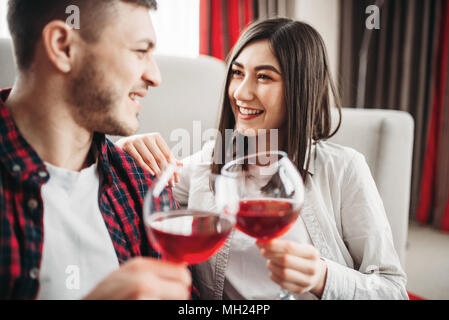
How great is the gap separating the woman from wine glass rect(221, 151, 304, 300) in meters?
0.26

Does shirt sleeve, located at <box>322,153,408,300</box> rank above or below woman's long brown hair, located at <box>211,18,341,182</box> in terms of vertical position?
below

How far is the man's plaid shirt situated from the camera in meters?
0.66

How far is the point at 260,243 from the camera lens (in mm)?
678

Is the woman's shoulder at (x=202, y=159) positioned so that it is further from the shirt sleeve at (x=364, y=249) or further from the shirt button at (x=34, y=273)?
the shirt button at (x=34, y=273)

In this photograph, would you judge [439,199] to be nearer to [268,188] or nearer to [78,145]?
[268,188]

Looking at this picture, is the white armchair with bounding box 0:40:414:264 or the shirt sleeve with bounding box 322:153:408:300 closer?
the shirt sleeve with bounding box 322:153:408:300

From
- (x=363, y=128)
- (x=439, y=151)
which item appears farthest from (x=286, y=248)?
(x=439, y=151)

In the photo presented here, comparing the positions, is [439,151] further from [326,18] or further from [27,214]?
[27,214]

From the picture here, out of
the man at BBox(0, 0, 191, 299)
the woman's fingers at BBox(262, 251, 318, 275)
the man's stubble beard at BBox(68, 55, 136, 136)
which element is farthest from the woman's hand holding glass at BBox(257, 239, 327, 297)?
the man's stubble beard at BBox(68, 55, 136, 136)

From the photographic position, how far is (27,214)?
2.35ft

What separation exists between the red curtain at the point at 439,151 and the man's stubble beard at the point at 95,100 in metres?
2.75

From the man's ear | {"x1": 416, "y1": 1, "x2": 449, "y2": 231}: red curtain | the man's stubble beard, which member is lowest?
{"x1": 416, "y1": 1, "x2": 449, "y2": 231}: red curtain

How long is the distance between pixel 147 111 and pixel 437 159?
240 cm

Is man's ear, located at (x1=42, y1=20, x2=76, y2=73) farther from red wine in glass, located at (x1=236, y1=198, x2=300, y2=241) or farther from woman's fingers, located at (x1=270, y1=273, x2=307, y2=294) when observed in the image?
woman's fingers, located at (x1=270, y1=273, x2=307, y2=294)
